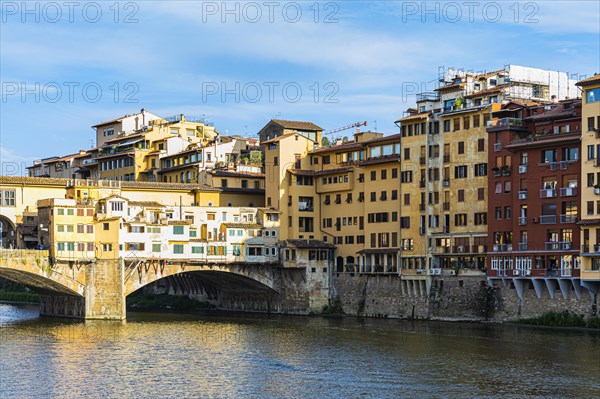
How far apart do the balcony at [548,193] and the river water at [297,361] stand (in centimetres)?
1037

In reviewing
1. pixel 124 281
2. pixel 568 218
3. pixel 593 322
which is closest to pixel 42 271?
pixel 124 281

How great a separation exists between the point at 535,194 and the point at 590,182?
565cm

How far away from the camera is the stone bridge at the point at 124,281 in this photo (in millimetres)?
99000

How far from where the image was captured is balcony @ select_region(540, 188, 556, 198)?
284 ft

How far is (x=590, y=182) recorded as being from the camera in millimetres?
83312

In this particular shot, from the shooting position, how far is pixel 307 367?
68.9 metres

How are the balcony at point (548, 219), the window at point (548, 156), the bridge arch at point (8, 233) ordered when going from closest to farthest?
the balcony at point (548, 219)
the window at point (548, 156)
the bridge arch at point (8, 233)

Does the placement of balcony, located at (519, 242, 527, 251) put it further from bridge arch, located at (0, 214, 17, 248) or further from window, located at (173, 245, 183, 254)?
bridge arch, located at (0, 214, 17, 248)

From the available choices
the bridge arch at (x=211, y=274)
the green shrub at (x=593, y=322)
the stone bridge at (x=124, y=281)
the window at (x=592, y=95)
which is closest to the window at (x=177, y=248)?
the stone bridge at (x=124, y=281)

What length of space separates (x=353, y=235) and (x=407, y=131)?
1385cm

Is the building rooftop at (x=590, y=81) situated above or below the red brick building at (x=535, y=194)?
above

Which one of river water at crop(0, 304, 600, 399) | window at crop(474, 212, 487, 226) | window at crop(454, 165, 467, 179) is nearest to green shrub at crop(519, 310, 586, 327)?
river water at crop(0, 304, 600, 399)

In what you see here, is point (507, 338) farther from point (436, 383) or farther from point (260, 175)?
point (260, 175)

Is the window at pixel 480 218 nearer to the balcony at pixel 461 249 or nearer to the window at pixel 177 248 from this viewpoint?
the balcony at pixel 461 249
